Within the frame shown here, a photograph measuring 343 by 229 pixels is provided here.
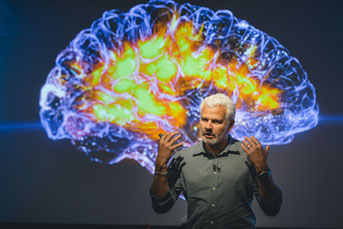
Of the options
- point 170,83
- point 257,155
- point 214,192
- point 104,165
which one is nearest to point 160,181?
point 214,192

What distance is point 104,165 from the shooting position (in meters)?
4.06

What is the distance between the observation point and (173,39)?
154 inches

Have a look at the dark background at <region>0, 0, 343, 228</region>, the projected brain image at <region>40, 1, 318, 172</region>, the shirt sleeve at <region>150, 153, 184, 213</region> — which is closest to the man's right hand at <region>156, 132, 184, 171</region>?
the shirt sleeve at <region>150, 153, 184, 213</region>

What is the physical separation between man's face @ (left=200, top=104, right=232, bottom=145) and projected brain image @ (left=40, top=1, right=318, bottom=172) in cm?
192

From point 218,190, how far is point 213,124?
0.34 metres

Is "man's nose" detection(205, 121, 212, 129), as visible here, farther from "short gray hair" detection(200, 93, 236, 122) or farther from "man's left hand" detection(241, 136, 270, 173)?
"man's left hand" detection(241, 136, 270, 173)

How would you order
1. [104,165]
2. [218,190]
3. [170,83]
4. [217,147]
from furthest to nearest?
[104,165] → [170,83] → [217,147] → [218,190]

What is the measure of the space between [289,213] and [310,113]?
3.70ft

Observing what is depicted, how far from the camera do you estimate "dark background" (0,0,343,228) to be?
12.4ft

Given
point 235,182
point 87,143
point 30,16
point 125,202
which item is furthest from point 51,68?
point 235,182

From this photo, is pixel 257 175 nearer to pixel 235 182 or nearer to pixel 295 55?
pixel 235 182

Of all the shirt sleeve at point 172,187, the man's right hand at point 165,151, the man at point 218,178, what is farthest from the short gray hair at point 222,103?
the shirt sleeve at point 172,187

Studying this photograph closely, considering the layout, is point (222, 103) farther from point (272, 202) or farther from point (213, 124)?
point (272, 202)

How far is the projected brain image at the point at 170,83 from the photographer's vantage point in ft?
12.3
